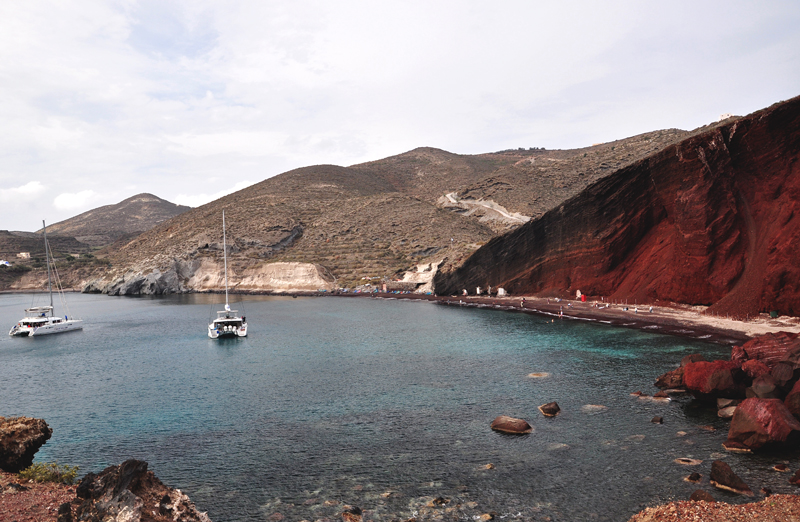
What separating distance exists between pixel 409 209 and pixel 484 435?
113442 millimetres

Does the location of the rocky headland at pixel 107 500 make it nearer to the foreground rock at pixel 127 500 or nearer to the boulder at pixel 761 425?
the foreground rock at pixel 127 500

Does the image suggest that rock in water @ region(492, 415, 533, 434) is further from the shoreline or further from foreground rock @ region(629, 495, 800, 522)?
the shoreline

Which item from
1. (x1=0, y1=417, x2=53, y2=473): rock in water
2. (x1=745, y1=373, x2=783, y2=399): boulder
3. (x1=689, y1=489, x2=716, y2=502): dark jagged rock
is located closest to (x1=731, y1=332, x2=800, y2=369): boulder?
(x1=745, y1=373, x2=783, y2=399): boulder

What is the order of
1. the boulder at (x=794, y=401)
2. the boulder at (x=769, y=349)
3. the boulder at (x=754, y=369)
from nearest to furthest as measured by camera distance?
1. the boulder at (x=794, y=401)
2. the boulder at (x=754, y=369)
3. the boulder at (x=769, y=349)

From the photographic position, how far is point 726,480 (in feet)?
53.4

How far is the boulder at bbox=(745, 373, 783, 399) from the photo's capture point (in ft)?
74.7

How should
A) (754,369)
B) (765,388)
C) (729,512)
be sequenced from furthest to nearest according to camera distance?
(754,369)
(765,388)
(729,512)

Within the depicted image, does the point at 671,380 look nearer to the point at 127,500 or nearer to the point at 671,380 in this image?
the point at 671,380

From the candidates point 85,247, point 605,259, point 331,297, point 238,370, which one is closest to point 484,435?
point 238,370

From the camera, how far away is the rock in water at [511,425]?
22516 mm

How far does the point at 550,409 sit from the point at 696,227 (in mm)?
31826

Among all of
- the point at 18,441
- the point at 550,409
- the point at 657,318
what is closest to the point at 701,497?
the point at 550,409

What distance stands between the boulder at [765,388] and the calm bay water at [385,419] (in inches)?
88.6

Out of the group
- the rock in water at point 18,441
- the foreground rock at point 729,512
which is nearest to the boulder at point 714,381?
the foreground rock at point 729,512
